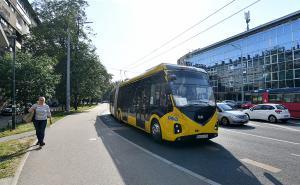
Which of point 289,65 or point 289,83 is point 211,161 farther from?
point 289,65

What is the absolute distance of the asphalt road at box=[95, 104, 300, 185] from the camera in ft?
19.1

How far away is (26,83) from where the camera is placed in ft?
69.9

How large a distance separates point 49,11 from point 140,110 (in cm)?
3433

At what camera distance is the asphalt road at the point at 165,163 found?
230 inches

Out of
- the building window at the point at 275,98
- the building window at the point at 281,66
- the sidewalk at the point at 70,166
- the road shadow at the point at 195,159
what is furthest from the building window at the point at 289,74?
the sidewalk at the point at 70,166

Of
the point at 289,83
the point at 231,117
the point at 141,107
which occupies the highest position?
the point at 289,83

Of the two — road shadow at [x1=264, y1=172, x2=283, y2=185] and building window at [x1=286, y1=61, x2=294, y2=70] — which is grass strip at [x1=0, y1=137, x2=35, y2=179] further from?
building window at [x1=286, y1=61, x2=294, y2=70]

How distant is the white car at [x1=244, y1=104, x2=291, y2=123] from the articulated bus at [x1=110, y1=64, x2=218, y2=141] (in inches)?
449

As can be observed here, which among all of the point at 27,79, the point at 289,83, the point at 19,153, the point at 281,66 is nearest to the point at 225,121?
the point at 19,153

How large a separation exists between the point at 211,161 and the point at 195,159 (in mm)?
489

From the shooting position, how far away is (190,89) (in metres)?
9.79

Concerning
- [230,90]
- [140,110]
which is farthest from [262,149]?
[230,90]

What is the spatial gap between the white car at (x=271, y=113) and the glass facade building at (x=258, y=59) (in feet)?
34.4

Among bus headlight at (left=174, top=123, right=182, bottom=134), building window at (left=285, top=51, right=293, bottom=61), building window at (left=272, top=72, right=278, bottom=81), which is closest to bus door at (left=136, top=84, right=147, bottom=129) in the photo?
bus headlight at (left=174, top=123, right=182, bottom=134)
